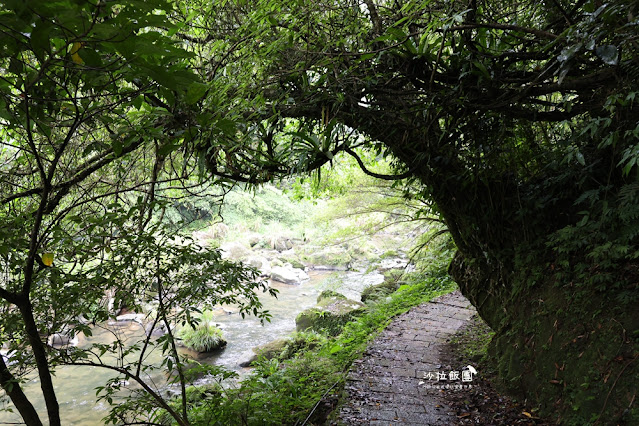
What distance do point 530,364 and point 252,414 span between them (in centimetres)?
210

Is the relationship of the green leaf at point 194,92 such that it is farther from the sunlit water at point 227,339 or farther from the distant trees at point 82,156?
the sunlit water at point 227,339

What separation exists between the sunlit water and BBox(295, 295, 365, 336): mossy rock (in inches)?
33.8

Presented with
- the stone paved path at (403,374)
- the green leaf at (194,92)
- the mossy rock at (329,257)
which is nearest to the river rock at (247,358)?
the stone paved path at (403,374)

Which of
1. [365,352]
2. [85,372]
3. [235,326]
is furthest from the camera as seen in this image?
[235,326]

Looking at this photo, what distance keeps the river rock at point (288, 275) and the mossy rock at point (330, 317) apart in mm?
5008

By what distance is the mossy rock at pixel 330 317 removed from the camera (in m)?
7.47

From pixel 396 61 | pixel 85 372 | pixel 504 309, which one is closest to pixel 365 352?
pixel 504 309

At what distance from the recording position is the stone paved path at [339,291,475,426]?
117 inches

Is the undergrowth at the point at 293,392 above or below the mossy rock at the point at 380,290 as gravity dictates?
above

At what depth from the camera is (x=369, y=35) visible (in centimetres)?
259

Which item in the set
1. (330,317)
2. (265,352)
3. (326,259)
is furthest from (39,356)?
(326,259)

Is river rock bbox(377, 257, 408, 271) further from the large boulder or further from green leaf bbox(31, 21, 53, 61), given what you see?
green leaf bbox(31, 21, 53, 61)

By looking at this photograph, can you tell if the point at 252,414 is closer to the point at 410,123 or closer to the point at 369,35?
the point at 410,123

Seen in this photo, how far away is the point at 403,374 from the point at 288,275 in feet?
32.7
